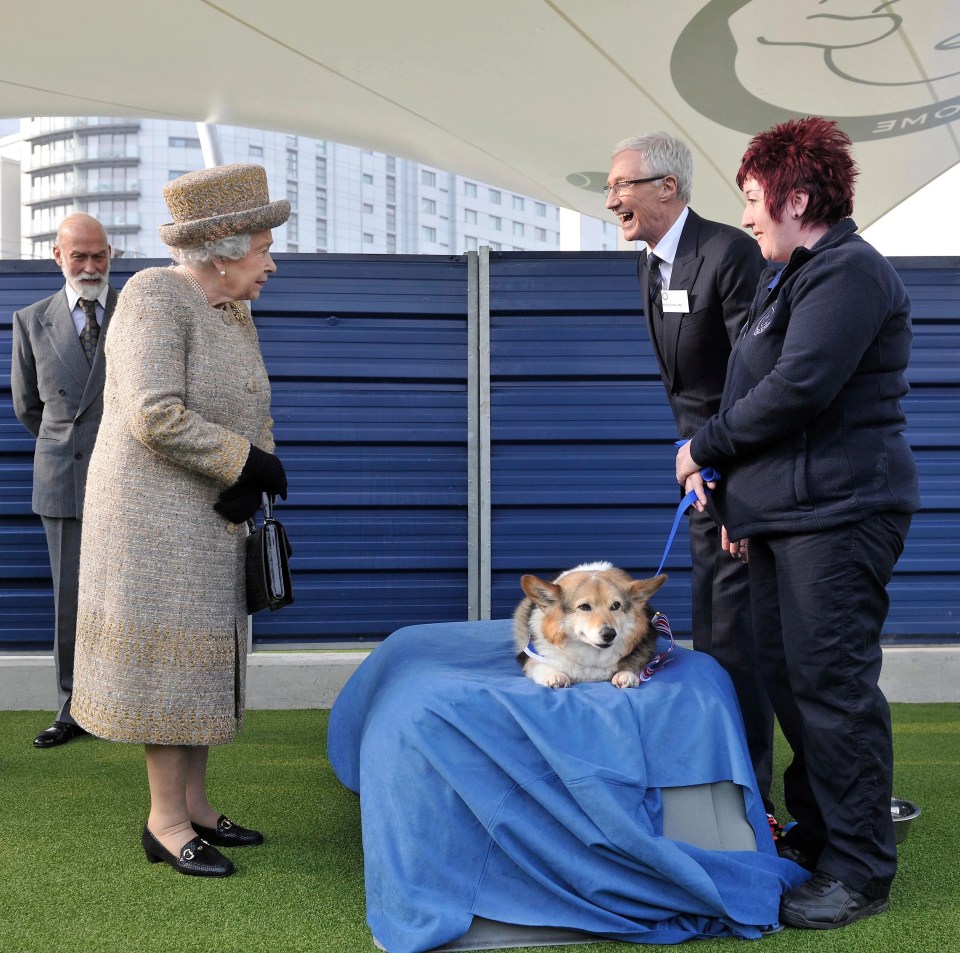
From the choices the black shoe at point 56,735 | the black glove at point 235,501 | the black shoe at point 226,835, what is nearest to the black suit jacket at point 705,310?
the black glove at point 235,501

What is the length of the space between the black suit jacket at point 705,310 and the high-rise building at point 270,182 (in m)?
63.0

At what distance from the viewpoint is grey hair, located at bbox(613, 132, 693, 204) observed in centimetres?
271

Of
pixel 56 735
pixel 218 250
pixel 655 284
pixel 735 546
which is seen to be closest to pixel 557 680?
pixel 735 546

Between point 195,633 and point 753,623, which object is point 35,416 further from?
point 753,623

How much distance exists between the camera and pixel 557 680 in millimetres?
2346

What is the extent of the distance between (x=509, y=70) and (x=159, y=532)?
5.31m

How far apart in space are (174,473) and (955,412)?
4131 mm

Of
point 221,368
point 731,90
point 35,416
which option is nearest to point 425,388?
point 35,416

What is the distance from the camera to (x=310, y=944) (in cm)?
212

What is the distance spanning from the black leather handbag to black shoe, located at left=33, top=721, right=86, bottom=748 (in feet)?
6.09

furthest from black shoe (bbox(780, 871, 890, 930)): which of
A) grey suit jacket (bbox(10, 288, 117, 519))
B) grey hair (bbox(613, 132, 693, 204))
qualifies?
grey suit jacket (bbox(10, 288, 117, 519))

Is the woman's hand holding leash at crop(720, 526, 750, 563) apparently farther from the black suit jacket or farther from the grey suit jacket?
the grey suit jacket

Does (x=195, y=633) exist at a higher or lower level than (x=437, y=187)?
lower

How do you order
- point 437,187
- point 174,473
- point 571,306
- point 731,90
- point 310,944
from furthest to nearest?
1. point 437,187
2. point 731,90
3. point 571,306
4. point 174,473
5. point 310,944
